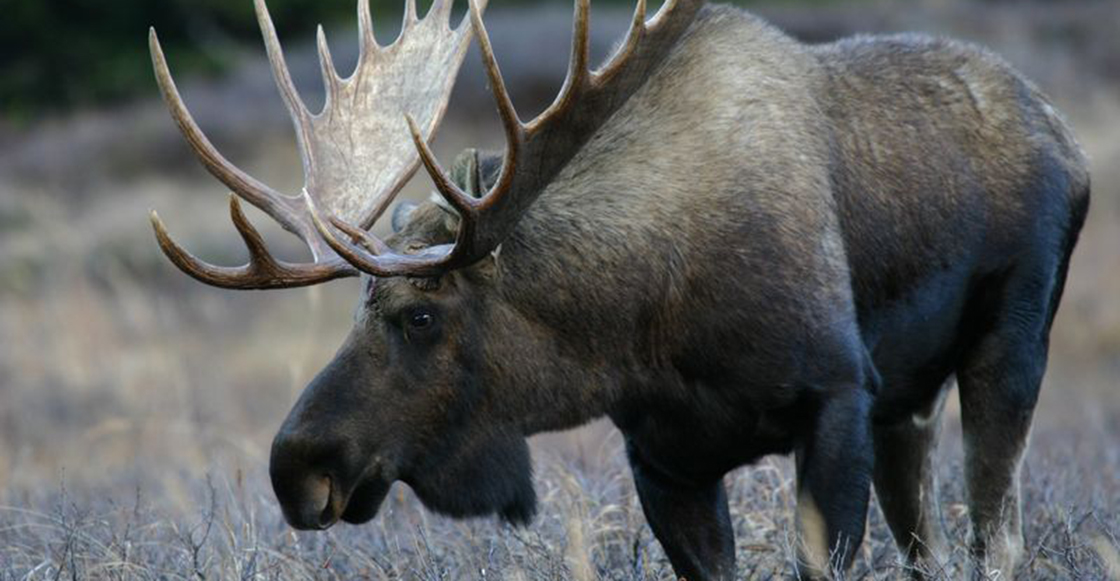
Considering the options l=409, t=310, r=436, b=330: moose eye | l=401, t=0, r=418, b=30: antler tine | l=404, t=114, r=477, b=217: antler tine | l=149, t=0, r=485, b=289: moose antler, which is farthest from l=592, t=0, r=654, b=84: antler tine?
l=401, t=0, r=418, b=30: antler tine

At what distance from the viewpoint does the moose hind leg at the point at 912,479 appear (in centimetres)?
545

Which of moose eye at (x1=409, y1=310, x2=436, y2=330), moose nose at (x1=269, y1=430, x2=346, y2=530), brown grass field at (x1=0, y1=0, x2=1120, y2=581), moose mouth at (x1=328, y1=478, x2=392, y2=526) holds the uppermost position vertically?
moose eye at (x1=409, y1=310, x2=436, y2=330)

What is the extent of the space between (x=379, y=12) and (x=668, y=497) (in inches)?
755

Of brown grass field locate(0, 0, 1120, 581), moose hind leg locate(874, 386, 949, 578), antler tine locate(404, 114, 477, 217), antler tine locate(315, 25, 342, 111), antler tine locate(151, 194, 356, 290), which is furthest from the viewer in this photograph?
moose hind leg locate(874, 386, 949, 578)

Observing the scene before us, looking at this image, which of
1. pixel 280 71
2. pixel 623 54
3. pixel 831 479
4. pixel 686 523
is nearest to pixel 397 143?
pixel 280 71

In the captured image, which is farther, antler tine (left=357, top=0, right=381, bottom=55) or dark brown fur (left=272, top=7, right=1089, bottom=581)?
antler tine (left=357, top=0, right=381, bottom=55)

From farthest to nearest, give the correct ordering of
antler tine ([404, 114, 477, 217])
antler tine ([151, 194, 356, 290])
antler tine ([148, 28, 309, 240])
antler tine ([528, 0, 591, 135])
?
antler tine ([148, 28, 309, 240]) < antler tine ([151, 194, 356, 290]) < antler tine ([528, 0, 591, 135]) < antler tine ([404, 114, 477, 217])

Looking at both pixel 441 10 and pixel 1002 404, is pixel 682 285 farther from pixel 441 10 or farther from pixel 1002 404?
pixel 441 10

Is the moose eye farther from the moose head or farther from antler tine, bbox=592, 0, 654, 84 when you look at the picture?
antler tine, bbox=592, 0, 654, 84

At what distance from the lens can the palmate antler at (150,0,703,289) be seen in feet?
14.4

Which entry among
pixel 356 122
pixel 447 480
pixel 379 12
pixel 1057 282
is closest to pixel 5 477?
pixel 356 122

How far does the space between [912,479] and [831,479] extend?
3.25 ft

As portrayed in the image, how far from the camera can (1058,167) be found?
210 inches

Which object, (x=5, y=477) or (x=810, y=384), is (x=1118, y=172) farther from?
(x=810, y=384)
